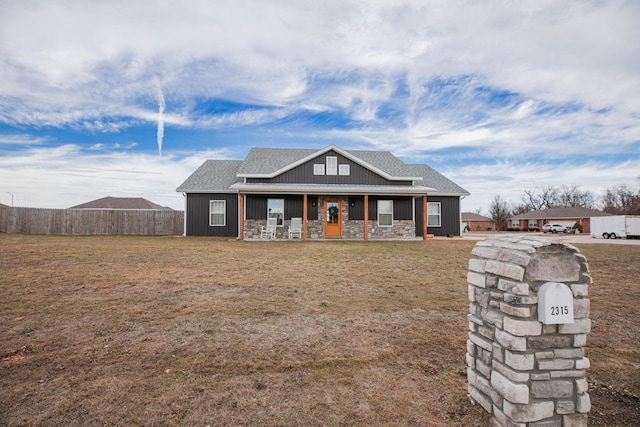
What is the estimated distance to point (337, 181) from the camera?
15.9 m

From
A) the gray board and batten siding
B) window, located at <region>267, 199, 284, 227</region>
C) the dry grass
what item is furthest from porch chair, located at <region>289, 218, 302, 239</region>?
the dry grass

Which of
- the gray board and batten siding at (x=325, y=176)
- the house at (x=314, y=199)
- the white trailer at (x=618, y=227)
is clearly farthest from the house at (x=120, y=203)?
the white trailer at (x=618, y=227)

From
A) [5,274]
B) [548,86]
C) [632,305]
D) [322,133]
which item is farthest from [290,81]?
[632,305]

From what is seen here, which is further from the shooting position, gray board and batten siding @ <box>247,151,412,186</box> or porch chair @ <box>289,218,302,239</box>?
gray board and batten siding @ <box>247,151,412,186</box>

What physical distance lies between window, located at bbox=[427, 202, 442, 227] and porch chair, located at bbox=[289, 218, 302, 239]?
26.1 feet

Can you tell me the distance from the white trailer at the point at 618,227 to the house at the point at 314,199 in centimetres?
1597

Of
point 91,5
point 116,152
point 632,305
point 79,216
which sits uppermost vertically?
point 91,5

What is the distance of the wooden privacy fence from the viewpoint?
17656 mm

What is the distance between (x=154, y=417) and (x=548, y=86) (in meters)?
17.1

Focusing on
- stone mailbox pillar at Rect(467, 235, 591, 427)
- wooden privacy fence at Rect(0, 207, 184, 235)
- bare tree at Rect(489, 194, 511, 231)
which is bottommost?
stone mailbox pillar at Rect(467, 235, 591, 427)

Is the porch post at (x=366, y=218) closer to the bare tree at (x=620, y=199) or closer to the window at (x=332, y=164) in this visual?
the window at (x=332, y=164)

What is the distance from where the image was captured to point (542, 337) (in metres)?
1.93

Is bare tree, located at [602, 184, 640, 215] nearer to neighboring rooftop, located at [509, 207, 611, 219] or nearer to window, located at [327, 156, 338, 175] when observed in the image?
neighboring rooftop, located at [509, 207, 611, 219]

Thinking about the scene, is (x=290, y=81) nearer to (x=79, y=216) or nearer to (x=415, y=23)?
(x=415, y=23)
